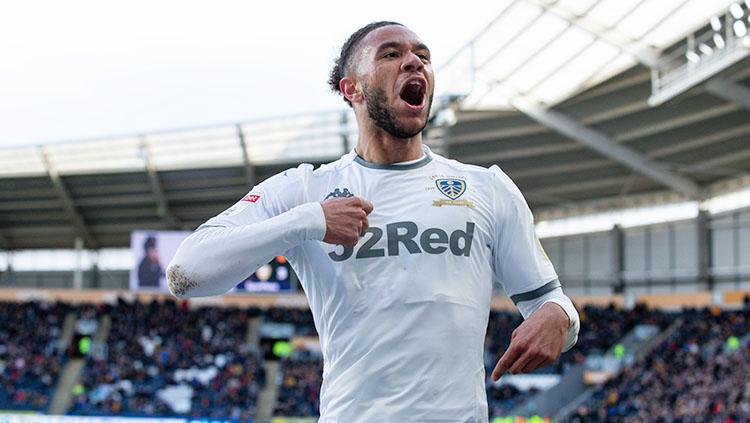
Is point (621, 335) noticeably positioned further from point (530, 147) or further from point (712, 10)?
point (712, 10)

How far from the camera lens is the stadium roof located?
28984 millimetres

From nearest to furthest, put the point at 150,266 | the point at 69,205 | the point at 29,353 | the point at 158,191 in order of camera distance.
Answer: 1. the point at 150,266
2. the point at 29,353
3. the point at 158,191
4. the point at 69,205

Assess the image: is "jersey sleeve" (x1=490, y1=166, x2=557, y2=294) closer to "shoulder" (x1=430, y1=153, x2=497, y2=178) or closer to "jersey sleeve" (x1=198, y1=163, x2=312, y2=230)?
"shoulder" (x1=430, y1=153, x2=497, y2=178)

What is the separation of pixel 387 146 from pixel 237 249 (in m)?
0.67

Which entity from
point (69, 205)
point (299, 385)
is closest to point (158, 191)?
point (69, 205)

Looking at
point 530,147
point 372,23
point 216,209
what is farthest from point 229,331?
point 372,23

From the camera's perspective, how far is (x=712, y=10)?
26.2m

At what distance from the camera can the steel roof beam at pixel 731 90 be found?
29484mm

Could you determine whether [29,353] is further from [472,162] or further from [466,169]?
[466,169]

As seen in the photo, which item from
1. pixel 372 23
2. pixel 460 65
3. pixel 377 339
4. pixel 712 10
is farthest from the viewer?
pixel 460 65

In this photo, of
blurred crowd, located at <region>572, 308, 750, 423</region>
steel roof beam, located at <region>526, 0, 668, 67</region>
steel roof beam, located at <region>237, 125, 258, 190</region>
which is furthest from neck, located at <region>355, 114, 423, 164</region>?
steel roof beam, located at <region>237, 125, 258, 190</region>

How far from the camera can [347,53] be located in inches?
132

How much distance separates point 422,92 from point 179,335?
3851 cm

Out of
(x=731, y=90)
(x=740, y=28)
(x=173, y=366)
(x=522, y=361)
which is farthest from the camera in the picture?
(x=173, y=366)
